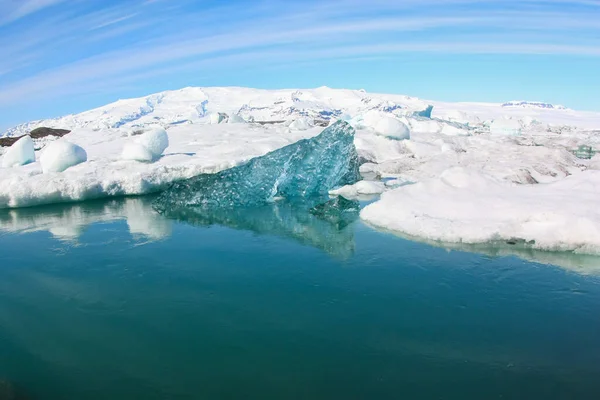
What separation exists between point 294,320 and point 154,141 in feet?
31.3

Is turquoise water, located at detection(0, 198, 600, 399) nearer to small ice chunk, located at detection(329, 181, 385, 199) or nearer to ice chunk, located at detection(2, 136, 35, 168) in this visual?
small ice chunk, located at detection(329, 181, 385, 199)

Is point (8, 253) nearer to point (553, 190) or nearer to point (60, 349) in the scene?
point (60, 349)

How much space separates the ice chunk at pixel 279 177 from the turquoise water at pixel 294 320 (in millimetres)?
2923

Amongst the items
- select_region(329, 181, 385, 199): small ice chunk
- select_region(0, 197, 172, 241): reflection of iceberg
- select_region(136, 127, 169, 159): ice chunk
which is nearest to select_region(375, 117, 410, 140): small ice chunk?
select_region(329, 181, 385, 199): small ice chunk

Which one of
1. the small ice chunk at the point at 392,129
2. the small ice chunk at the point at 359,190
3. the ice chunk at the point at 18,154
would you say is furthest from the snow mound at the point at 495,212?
the ice chunk at the point at 18,154

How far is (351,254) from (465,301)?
192 cm

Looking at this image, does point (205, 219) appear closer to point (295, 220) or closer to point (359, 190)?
point (295, 220)

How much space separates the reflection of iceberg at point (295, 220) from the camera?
24.0 ft

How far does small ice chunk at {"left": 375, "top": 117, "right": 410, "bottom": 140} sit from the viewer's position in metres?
17.8

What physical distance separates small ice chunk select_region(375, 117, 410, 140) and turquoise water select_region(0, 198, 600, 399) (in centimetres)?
1120

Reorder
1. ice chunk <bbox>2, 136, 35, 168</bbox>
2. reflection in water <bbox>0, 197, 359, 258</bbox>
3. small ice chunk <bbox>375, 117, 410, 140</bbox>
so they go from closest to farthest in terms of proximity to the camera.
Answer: reflection in water <bbox>0, 197, 359, 258</bbox>
ice chunk <bbox>2, 136, 35, 168</bbox>
small ice chunk <bbox>375, 117, 410, 140</bbox>

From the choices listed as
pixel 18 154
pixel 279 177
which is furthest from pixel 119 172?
pixel 18 154

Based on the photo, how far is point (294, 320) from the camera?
14.7ft

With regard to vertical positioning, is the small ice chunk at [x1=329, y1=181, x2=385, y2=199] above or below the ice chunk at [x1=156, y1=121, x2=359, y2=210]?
below
